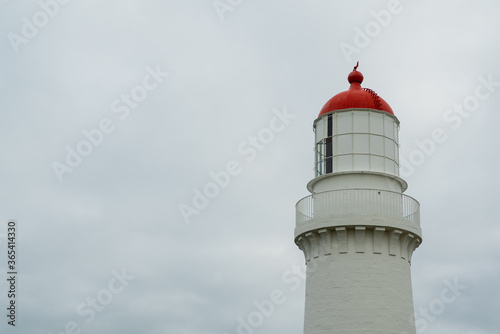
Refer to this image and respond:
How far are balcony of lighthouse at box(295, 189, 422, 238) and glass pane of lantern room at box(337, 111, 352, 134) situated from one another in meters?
1.82

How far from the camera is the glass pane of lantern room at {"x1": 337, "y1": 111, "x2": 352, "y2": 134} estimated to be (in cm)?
2125

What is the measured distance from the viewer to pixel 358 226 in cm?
1994

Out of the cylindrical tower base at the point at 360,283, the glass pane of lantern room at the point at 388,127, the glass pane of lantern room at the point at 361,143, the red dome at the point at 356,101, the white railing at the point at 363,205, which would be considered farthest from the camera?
the red dome at the point at 356,101

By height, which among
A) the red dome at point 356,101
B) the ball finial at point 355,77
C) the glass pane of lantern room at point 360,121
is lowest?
the glass pane of lantern room at point 360,121

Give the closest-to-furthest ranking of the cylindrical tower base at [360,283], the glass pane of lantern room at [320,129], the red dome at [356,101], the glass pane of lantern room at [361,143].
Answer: the cylindrical tower base at [360,283]
the glass pane of lantern room at [361,143]
the red dome at [356,101]
the glass pane of lantern room at [320,129]

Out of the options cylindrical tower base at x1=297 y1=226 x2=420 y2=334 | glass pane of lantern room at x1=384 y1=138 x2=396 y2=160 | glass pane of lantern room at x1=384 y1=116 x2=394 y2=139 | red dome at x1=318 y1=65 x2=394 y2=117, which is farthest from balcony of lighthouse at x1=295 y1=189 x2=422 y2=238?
red dome at x1=318 y1=65 x2=394 y2=117

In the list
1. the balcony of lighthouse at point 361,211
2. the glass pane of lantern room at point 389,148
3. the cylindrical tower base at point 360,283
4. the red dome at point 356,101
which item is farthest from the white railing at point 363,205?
the red dome at point 356,101

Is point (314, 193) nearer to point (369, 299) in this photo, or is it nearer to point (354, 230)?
point (354, 230)

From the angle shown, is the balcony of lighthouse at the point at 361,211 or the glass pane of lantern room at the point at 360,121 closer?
the balcony of lighthouse at the point at 361,211

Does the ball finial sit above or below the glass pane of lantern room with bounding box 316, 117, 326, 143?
above

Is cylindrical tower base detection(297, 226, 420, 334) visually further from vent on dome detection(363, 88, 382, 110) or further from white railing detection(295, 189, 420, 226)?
vent on dome detection(363, 88, 382, 110)

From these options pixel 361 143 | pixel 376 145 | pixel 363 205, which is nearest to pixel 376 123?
pixel 376 145

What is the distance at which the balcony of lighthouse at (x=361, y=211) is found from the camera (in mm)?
19970

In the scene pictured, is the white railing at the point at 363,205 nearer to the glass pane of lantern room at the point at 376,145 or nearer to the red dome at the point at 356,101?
the glass pane of lantern room at the point at 376,145
